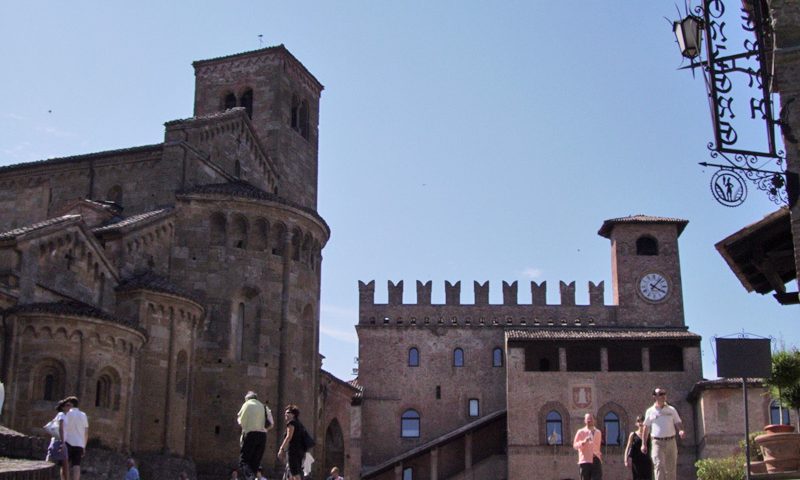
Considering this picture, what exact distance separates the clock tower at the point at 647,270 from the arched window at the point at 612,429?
994cm

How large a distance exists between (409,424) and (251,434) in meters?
39.8

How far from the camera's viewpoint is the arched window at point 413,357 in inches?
2258

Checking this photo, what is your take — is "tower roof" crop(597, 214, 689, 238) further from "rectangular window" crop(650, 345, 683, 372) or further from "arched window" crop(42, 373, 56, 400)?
"arched window" crop(42, 373, 56, 400)

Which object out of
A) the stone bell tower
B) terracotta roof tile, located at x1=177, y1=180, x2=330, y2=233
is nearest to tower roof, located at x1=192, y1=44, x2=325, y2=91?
the stone bell tower

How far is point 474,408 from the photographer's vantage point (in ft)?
185

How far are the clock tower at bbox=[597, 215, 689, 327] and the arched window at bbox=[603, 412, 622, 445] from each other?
9944 mm

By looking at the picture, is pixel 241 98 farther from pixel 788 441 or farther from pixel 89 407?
pixel 788 441

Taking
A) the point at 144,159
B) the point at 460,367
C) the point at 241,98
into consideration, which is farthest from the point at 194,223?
the point at 460,367


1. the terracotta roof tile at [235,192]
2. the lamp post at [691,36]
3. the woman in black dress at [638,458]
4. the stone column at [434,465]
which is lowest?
the stone column at [434,465]

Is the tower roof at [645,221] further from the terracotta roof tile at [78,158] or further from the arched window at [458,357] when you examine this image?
the terracotta roof tile at [78,158]

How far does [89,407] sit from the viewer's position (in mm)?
26594

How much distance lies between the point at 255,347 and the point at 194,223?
417 cm

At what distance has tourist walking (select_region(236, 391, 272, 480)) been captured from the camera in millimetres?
17062

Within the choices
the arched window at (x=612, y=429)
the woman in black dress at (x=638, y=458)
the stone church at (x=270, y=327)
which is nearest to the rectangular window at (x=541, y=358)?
the stone church at (x=270, y=327)
